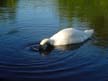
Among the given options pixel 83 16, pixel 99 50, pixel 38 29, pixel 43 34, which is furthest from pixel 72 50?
pixel 83 16

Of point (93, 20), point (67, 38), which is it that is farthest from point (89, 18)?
point (67, 38)

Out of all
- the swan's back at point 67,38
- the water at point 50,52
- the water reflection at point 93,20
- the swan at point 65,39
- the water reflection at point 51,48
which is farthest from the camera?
the water reflection at point 93,20

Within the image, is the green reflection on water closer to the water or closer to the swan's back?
the water

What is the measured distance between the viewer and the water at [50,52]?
11.2 m

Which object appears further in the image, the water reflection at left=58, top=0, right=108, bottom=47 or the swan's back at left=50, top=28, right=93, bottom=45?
the water reflection at left=58, top=0, right=108, bottom=47

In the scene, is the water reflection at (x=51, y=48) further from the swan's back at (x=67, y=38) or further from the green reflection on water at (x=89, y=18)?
the green reflection on water at (x=89, y=18)

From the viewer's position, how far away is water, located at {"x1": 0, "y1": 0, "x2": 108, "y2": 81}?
11.2 meters

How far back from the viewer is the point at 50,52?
541 inches

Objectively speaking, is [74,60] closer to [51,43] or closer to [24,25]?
[51,43]

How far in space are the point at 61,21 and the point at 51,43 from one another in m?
5.60

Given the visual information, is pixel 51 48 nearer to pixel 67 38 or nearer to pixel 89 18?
pixel 67 38

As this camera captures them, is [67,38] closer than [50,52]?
No

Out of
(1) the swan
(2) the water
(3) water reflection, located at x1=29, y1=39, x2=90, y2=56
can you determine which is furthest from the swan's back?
(2) the water

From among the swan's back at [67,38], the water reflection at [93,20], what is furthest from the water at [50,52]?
the swan's back at [67,38]
